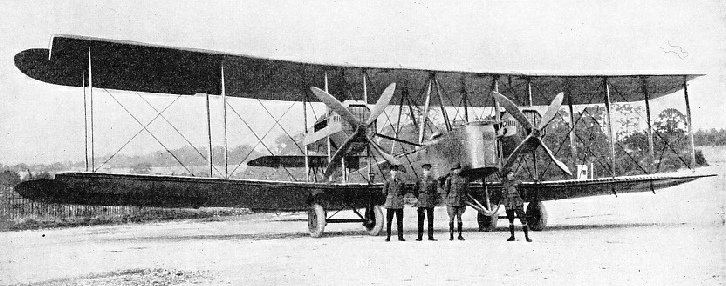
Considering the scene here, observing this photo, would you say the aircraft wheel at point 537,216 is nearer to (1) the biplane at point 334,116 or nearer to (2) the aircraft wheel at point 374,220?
(1) the biplane at point 334,116

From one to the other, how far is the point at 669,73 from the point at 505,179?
5656 millimetres

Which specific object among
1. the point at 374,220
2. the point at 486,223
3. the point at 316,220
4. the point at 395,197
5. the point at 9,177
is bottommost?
the point at 486,223

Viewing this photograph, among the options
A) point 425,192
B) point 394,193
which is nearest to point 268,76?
point 394,193

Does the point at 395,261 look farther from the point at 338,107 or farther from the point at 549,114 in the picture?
the point at 549,114

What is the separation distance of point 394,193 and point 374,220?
2450 millimetres

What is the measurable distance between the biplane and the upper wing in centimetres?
3

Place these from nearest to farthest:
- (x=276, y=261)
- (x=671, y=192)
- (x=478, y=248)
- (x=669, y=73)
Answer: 1. (x=276, y=261)
2. (x=478, y=248)
3. (x=669, y=73)
4. (x=671, y=192)

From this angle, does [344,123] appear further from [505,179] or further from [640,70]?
[640,70]

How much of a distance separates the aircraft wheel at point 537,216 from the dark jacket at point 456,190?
3.55 metres

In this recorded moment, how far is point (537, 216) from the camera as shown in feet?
50.0

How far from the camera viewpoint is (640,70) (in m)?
15.0

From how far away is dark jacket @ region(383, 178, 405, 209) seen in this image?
12133 millimetres

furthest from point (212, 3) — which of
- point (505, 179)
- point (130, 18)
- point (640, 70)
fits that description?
point (640, 70)

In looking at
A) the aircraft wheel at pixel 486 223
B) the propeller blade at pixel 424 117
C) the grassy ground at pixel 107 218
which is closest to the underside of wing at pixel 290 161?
the aircraft wheel at pixel 486 223
